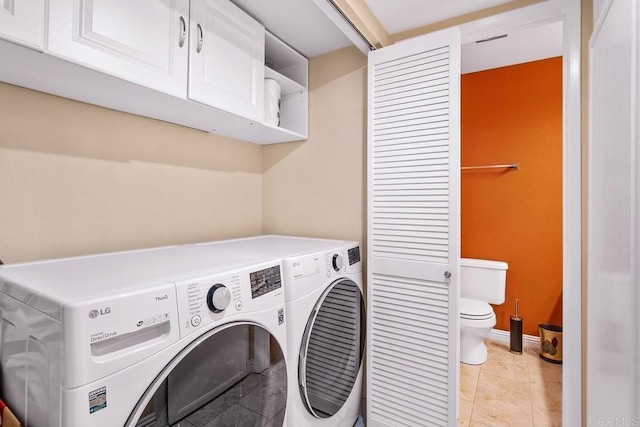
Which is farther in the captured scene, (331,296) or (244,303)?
(331,296)

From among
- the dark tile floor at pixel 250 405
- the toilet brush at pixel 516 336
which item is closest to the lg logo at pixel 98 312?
the dark tile floor at pixel 250 405

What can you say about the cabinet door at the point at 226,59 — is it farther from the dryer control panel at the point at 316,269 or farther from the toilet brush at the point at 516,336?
the toilet brush at the point at 516,336

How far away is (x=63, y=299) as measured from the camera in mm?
672

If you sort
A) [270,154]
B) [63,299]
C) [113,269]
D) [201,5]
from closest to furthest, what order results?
[63,299] → [113,269] → [201,5] → [270,154]

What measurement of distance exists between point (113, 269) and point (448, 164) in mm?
1452

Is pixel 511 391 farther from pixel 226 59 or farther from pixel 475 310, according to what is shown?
pixel 226 59

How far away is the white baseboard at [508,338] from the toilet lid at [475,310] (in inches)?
21.9

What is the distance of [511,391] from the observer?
84.8 inches

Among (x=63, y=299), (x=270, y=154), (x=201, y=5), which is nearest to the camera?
(x=63, y=299)

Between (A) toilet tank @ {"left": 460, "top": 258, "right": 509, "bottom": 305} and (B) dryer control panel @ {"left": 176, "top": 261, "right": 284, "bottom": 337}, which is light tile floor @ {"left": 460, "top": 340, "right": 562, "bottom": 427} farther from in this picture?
(B) dryer control panel @ {"left": 176, "top": 261, "right": 284, "bottom": 337}

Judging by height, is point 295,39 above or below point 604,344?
above

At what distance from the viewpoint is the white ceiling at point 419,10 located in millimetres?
1638

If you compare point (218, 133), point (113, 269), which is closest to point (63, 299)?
point (113, 269)

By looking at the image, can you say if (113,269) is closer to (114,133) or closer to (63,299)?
(63,299)
